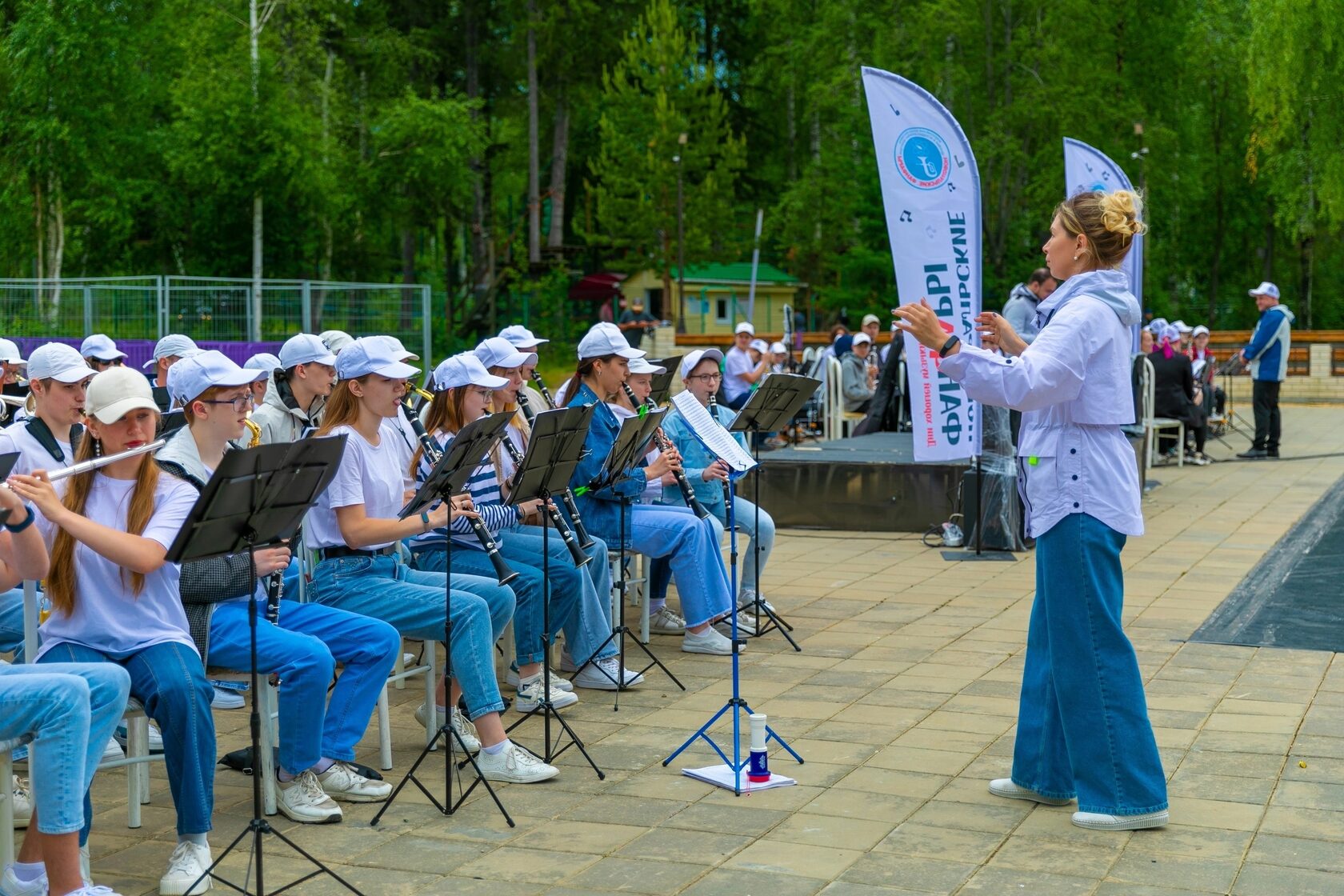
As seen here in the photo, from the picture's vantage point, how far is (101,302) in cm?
2231

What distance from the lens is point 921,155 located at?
10977 mm

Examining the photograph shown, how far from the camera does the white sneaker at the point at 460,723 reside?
20.1 feet

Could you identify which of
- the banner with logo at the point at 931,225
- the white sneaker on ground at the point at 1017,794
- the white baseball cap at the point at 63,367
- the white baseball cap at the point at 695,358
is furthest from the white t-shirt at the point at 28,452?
the banner with logo at the point at 931,225

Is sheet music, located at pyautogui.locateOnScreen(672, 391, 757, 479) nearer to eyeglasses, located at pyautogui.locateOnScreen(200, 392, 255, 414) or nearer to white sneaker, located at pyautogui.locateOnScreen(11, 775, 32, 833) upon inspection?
eyeglasses, located at pyautogui.locateOnScreen(200, 392, 255, 414)

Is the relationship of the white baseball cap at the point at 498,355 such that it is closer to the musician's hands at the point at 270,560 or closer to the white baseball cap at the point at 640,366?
the white baseball cap at the point at 640,366

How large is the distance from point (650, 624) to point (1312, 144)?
35.9m

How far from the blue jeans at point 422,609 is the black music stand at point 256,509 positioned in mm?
1067

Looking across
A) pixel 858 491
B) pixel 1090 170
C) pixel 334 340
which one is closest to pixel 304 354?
pixel 334 340

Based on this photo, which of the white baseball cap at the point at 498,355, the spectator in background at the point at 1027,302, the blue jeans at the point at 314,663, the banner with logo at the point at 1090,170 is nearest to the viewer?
the blue jeans at the point at 314,663

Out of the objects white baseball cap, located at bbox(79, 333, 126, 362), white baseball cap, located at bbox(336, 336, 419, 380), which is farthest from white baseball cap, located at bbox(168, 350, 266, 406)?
white baseball cap, located at bbox(79, 333, 126, 362)

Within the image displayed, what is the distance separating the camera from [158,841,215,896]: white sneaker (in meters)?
4.51

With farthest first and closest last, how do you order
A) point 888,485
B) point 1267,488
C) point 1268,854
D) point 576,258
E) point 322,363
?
point 576,258 < point 1267,488 < point 888,485 < point 322,363 < point 1268,854

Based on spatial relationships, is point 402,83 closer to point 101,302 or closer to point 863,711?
point 101,302

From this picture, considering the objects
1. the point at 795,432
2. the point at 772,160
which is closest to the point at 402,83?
the point at 772,160
